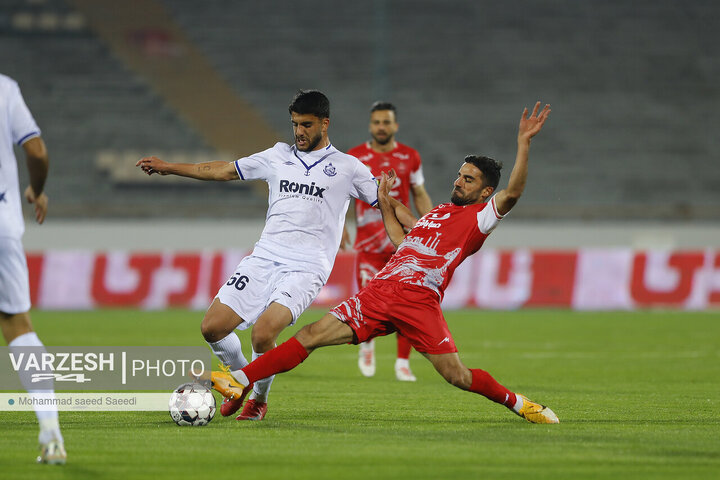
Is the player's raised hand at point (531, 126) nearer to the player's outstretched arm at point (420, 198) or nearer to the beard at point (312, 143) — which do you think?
the beard at point (312, 143)

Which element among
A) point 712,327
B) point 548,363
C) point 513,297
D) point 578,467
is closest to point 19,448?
point 578,467

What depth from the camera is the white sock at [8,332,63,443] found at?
5.04m

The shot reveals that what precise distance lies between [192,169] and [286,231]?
0.74m

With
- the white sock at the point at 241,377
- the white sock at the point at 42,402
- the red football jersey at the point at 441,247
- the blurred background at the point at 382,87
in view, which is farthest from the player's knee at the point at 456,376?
the blurred background at the point at 382,87

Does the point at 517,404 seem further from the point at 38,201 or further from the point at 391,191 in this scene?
the point at 391,191

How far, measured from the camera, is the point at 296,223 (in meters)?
7.02

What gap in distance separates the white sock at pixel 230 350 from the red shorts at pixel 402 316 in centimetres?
70

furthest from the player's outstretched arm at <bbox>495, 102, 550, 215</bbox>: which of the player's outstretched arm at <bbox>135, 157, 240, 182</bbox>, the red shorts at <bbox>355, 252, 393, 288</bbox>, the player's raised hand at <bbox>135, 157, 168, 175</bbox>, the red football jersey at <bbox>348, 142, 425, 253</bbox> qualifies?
the red shorts at <bbox>355, 252, 393, 288</bbox>

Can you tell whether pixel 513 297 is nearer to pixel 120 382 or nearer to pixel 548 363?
pixel 548 363

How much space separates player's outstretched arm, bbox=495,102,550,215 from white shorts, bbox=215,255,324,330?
4.40 ft

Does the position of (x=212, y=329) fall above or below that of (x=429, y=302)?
below

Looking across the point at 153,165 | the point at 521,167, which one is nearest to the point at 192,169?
the point at 153,165

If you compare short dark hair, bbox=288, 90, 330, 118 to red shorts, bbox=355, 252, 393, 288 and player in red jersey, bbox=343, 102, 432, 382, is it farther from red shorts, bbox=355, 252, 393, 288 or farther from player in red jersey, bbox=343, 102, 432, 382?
red shorts, bbox=355, 252, 393, 288

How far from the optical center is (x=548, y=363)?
11.4 meters
